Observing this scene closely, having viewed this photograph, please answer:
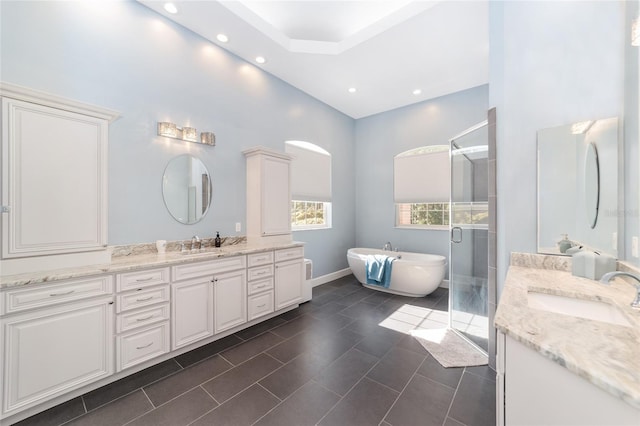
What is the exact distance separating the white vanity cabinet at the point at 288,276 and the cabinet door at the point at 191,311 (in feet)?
2.91

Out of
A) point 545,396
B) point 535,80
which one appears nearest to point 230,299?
point 545,396

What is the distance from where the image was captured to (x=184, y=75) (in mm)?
2906

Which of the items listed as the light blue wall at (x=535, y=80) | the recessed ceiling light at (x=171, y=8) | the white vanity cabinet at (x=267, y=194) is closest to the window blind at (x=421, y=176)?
the light blue wall at (x=535, y=80)

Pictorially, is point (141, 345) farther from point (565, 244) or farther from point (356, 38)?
point (356, 38)

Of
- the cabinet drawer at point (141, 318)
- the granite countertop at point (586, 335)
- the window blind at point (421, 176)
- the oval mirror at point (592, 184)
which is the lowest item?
the cabinet drawer at point (141, 318)

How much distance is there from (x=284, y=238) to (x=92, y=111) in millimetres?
2423

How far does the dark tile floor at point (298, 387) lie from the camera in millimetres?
1649

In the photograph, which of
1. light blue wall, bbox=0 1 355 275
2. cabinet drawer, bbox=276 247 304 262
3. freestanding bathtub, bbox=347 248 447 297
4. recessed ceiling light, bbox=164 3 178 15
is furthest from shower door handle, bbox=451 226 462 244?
recessed ceiling light, bbox=164 3 178 15

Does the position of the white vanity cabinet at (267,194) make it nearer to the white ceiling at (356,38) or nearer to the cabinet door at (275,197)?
the cabinet door at (275,197)

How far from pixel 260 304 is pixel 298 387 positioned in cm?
123

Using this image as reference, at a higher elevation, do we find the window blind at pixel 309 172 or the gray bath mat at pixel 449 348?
the window blind at pixel 309 172

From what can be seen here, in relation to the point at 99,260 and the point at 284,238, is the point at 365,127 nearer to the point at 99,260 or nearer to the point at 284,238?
the point at 284,238

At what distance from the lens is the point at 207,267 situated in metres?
2.53

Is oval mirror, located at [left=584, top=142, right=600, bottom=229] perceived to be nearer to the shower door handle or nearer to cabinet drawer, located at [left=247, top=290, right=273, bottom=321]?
the shower door handle
